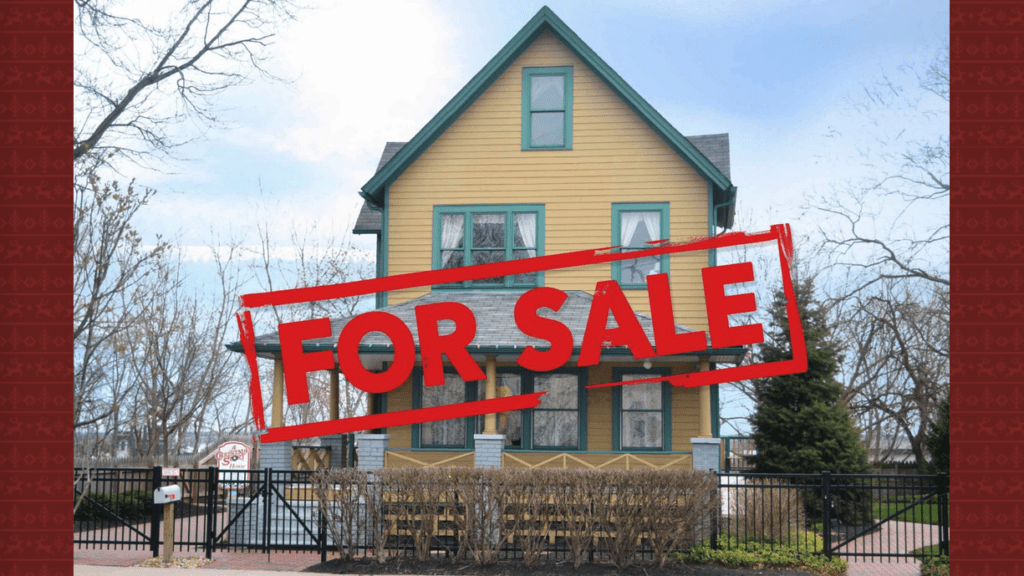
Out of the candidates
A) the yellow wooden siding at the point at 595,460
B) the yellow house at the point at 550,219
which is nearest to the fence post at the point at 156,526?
the yellow house at the point at 550,219

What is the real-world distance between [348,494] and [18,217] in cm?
843

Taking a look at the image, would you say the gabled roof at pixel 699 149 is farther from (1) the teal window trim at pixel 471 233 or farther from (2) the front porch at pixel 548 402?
(2) the front porch at pixel 548 402

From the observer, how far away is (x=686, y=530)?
13773mm

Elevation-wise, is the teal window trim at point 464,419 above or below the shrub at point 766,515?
above

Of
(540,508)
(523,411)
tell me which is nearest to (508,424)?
(523,411)

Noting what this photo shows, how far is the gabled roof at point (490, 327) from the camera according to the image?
1745 cm

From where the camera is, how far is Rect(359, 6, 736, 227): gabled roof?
64.7ft

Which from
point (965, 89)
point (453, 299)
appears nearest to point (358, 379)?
point (453, 299)

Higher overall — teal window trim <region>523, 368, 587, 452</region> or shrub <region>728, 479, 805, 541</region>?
teal window trim <region>523, 368, 587, 452</region>

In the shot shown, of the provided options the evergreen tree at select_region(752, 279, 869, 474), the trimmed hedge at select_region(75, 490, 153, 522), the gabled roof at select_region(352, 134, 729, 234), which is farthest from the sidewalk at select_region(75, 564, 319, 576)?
the evergreen tree at select_region(752, 279, 869, 474)

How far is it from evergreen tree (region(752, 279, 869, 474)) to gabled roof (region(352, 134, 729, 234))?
490 centimetres

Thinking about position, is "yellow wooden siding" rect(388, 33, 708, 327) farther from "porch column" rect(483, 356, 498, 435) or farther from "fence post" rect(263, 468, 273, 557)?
"fence post" rect(263, 468, 273, 557)

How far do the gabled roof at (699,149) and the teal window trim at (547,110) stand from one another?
3480 mm

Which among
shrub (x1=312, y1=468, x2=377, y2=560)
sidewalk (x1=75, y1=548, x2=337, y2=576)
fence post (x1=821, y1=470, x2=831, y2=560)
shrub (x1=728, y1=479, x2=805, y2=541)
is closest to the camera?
sidewalk (x1=75, y1=548, x2=337, y2=576)
